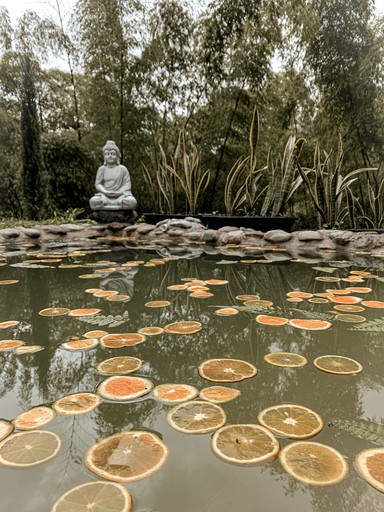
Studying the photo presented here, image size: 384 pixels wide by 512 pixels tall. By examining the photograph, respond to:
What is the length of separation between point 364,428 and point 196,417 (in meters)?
0.31

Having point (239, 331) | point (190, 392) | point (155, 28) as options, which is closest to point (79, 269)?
point (239, 331)

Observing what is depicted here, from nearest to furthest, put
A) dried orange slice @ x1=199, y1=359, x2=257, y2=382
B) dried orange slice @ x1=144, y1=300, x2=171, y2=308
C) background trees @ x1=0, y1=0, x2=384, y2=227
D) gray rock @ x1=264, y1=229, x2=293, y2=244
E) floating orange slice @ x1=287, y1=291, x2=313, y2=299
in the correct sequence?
dried orange slice @ x1=199, y1=359, x2=257, y2=382, dried orange slice @ x1=144, y1=300, x2=171, y2=308, floating orange slice @ x1=287, y1=291, x2=313, y2=299, gray rock @ x1=264, y1=229, x2=293, y2=244, background trees @ x1=0, y1=0, x2=384, y2=227

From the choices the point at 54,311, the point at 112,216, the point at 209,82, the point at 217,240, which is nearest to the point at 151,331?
the point at 54,311

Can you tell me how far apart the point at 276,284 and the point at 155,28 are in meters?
5.30

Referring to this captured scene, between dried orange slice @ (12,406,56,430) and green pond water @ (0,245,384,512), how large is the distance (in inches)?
0.9

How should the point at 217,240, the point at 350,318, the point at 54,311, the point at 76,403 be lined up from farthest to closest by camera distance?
the point at 217,240, the point at 54,311, the point at 350,318, the point at 76,403

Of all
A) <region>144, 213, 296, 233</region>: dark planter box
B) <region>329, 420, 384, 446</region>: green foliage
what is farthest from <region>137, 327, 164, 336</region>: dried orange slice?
<region>144, 213, 296, 233</region>: dark planter box

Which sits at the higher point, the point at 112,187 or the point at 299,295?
the point at 112,187

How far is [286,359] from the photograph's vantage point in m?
0.93

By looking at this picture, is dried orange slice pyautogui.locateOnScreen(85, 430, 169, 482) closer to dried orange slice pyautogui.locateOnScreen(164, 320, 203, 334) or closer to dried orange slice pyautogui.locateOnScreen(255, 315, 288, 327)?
dried orange slice pyautogui.locateOnScreen(164, 320, 203, 334)

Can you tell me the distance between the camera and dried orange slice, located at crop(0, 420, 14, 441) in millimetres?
632

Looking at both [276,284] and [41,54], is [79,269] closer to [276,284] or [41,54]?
[276,284]

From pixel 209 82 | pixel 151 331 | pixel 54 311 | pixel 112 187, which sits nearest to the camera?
pixel 151 331

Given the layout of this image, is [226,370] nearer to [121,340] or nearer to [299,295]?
[121,340]
